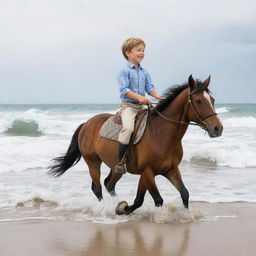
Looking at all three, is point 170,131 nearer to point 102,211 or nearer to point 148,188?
point 148,188

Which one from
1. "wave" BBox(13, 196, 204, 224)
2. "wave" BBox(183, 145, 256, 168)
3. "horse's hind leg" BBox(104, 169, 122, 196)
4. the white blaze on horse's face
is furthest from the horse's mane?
"wave" BBox(183, 145, 256, 168)

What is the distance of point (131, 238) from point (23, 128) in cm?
2260

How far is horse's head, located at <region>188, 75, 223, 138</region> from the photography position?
4.60m

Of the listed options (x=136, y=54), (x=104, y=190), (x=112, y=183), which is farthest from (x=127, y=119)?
(x=104, y=190)

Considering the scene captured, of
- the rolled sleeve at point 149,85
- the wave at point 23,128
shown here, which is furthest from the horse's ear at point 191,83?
the wave at point 23,128

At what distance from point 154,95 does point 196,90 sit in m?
0.87

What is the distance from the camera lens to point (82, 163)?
11.6 metres

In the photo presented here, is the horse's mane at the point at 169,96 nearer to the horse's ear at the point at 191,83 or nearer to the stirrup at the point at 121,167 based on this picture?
the horse's ear at the point at 191,83

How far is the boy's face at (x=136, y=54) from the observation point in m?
5.30

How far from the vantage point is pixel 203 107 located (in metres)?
4.70

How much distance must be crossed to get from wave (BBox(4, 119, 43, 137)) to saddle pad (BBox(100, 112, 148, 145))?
19.4 metres

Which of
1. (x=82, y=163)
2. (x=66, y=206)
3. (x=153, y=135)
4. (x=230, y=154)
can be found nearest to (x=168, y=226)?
(x=153, y=135)

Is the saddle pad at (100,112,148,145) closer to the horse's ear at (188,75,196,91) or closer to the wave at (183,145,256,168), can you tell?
the horse's ear at (188,75,196,91)

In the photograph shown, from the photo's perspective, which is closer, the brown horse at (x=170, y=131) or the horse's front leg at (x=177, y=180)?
the brown horse at (x=170, y=131)
